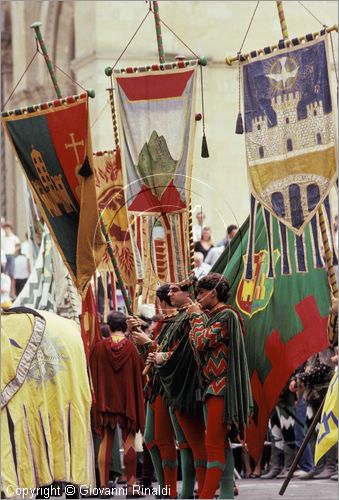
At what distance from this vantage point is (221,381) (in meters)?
12.7

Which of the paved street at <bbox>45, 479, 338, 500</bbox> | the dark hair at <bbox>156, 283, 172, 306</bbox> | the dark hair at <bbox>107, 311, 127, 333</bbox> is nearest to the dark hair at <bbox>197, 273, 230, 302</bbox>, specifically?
the dark hair at <bbox>156, 283, 172, 306</bbox>

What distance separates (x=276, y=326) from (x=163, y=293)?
1.19m

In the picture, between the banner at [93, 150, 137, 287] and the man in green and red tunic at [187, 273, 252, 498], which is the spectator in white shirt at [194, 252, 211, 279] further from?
the man in green and red tunic at [187, 273, 252, 498]

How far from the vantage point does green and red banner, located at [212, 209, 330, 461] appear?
45.9ft

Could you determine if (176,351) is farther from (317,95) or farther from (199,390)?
(317,95)

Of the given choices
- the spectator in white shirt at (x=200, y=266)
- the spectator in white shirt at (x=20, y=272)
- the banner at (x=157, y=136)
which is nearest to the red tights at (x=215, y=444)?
the banner at (x=157, y=136)

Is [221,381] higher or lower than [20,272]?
lower

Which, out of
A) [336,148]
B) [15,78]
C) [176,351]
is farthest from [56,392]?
[15,78]

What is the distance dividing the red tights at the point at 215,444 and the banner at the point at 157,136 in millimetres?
1670

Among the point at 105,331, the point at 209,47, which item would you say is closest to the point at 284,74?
the point at 105,331

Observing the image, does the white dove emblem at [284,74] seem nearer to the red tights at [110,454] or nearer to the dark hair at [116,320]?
the dark hair at [116,320]

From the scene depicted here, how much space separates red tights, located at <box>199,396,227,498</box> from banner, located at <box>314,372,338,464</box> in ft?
2.34

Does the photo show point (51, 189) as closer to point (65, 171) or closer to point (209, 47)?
point (65, 171)

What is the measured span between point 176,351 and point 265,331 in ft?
3.83
